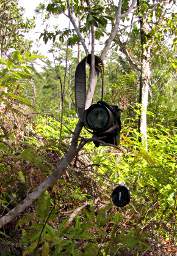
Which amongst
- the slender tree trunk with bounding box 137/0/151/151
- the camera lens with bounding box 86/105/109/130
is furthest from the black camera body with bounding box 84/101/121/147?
the slender tree trunk with bounding box 137/0/151/151

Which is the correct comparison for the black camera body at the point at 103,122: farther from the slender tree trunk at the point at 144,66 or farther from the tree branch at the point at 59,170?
the slender tree trunk at the point at 144,66

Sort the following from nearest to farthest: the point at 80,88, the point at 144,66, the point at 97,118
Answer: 1. the point at 97,118
2. the point at 80,88
3. the point at 144,66

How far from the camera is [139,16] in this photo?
9.87m

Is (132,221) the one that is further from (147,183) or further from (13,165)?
(13,165)

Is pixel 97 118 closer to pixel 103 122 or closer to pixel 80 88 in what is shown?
pixel 103 122

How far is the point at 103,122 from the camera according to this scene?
1.99 metres

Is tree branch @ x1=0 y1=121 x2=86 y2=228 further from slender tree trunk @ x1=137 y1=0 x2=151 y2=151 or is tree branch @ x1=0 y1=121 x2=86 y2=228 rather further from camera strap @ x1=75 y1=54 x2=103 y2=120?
slender tree trunk @ x1=137 y1=0 x2=151 y2=151

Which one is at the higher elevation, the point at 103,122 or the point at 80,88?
the point at 80,88

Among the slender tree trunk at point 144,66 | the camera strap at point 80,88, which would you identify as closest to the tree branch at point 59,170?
the camera strap at point 80,88

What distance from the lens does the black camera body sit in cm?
199

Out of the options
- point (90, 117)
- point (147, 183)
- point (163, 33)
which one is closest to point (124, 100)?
point (163, 33)

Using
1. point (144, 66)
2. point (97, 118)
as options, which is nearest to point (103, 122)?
point (97, 118)

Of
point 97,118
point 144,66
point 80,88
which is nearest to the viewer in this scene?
point 97,118

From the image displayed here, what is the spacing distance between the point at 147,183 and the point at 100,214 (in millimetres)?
1362
